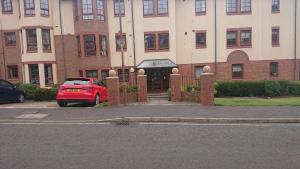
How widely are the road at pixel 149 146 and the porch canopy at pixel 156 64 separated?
13.8m

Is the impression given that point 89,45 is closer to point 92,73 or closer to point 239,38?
point 92,73

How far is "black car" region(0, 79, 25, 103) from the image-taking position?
14891mm

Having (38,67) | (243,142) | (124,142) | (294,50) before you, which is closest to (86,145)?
(124,142)

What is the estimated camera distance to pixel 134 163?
4703 millimetres

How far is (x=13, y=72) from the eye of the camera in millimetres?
23734

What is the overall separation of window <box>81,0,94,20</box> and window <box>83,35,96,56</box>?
5.63ft

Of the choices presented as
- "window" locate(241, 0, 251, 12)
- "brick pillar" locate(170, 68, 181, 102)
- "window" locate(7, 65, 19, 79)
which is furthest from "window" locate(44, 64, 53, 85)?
"window" locate(241, 0, 251, 12)

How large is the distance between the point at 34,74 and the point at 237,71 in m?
18.9

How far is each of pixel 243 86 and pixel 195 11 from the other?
8662 millimetres

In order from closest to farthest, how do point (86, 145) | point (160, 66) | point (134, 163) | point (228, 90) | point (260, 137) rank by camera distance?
point (134, 163) → point (86, 145) → point (260, 137) → point (228, 90) → point (160, 66)

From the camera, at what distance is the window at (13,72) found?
23594mm

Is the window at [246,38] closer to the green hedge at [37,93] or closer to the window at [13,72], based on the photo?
the green hedge at [37,93]

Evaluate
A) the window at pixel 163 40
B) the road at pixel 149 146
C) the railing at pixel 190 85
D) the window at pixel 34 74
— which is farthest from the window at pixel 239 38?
the window at pixel 34 74

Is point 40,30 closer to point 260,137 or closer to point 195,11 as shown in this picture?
point 195,11
